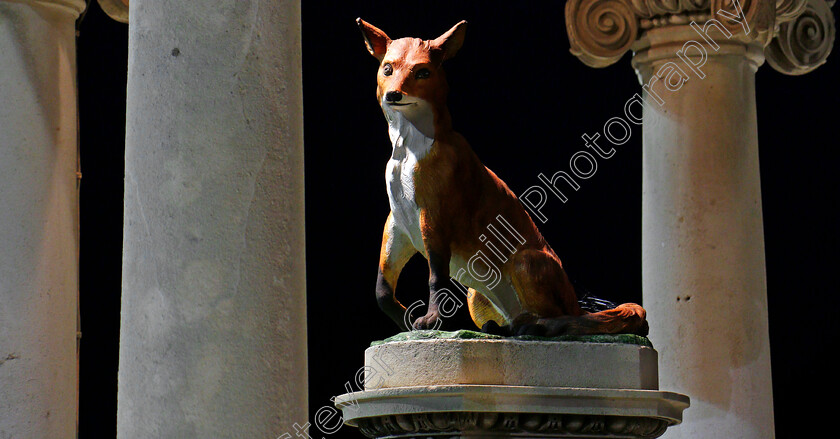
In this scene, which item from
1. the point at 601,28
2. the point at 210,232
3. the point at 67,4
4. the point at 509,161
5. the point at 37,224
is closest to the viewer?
the point at 210,232

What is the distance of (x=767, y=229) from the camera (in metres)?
16.1

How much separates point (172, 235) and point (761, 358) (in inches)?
257

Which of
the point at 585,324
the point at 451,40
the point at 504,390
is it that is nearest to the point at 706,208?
the point at 585,324

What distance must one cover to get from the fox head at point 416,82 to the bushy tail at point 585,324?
1.38 m

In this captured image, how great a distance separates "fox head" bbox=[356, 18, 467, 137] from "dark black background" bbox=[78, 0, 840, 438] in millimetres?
7432

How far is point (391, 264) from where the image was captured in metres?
8.35

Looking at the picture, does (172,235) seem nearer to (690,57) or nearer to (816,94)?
(690,57)

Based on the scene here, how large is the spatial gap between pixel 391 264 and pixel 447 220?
0.60 m

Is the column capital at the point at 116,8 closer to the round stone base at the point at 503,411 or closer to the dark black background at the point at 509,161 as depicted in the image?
the dark black background at the point at 509,161

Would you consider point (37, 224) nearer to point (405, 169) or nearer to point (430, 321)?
point (405, 169)

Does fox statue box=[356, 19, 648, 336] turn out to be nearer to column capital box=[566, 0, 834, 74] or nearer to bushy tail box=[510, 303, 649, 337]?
bushy tail box=[510, 303, 649, 337]

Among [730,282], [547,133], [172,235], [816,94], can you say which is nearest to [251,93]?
[172,235]

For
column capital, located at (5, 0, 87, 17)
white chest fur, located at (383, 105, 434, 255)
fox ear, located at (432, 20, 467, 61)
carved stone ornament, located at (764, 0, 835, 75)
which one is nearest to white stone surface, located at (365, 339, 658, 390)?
white chest fur, located at (383, 105, 434, 255)

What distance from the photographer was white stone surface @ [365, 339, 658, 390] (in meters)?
7.47
